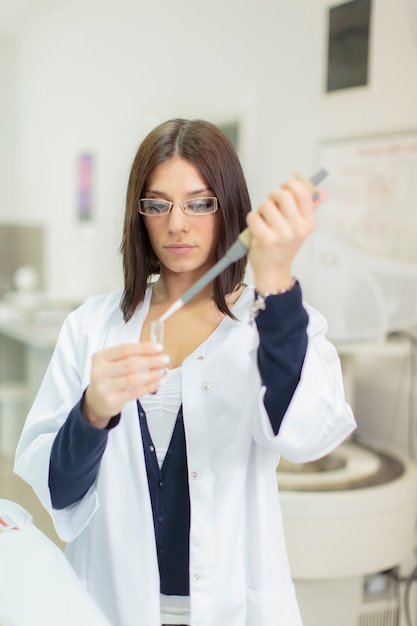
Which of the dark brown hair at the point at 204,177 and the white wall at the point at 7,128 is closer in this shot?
the dark brown hair at the point at 204,177

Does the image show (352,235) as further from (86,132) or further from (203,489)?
(86,132)

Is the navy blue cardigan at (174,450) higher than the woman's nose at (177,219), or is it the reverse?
the woman's nose at (177,219)

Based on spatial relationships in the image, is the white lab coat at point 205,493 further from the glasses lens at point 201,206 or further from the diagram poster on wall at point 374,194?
the diagram poster on wall at point 374,194

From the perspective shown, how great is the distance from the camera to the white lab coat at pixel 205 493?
747mm

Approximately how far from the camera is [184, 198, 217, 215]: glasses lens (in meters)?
0.74

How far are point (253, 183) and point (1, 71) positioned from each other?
4.64 ft

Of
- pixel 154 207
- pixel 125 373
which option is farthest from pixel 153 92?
pixel 125 373

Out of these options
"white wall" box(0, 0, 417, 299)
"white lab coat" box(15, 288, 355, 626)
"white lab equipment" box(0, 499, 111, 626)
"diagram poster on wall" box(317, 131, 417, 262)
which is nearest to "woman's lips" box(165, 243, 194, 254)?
"white lab coat" box(15, 288, 355, 626)

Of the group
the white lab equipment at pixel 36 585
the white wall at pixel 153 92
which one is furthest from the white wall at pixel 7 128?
the white lab equipment at pixel 36 585

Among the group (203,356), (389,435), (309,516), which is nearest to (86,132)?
(389,435)

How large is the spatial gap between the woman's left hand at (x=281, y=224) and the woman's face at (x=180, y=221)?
0.16 meters

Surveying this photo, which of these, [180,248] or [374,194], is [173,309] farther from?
[374,194]

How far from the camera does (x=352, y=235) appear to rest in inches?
62.7

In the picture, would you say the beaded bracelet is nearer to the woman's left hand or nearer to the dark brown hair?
the woman's left hand
